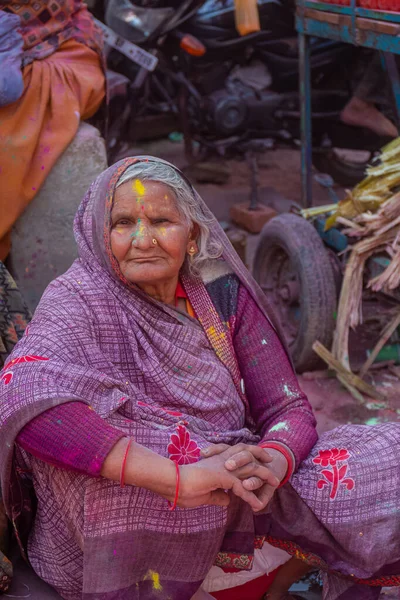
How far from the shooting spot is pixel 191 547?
75.8 inches

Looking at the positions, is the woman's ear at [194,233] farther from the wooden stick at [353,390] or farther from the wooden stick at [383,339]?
the wooden stick at [353,390]

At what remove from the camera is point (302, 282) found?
389 centimetres

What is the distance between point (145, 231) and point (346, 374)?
6.72ft

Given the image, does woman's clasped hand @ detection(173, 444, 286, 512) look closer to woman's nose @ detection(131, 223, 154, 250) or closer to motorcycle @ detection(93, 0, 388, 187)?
woman's nose @ detection(131, 223, 154, 250)

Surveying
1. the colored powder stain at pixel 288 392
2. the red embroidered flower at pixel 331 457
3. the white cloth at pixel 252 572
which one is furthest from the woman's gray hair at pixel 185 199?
the white cloth at pixel 252 572

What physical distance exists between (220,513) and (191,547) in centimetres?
11

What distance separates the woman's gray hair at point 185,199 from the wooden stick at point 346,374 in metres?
1.70

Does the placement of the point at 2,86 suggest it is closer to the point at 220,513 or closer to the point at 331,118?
the point at 220,513

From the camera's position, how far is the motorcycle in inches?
268

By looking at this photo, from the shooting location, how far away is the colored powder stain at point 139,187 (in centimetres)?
210

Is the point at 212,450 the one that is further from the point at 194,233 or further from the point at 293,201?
the point at 293,201

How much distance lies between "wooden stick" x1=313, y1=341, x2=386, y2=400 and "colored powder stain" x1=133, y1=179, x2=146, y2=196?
6.48 ft

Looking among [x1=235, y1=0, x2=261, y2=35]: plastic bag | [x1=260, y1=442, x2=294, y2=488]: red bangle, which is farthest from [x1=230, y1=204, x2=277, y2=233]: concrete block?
[x1=260, y1=442, x2=294, y2=488]: red bangle

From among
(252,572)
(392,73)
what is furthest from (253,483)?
(392,73)
